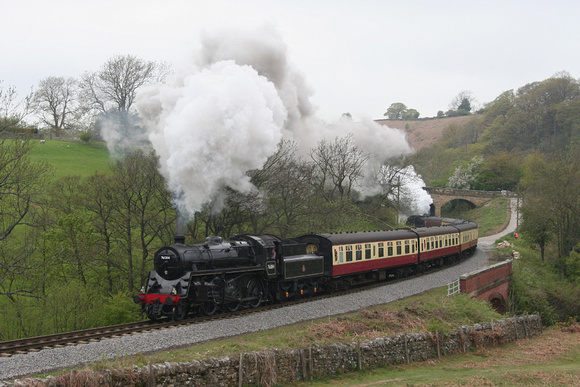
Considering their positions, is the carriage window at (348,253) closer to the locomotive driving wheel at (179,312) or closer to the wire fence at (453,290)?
the wire fence at (453,290)

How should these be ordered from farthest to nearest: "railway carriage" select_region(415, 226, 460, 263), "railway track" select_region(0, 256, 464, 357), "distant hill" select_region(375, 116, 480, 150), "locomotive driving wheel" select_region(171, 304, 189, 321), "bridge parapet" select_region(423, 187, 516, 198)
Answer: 1. "distant hill" select_region(375, 116, 480, 150)
2. "bridge parapet" select_region(423, 187, 516, 198)
3. "railway carriage" select_region(415, 226, 460, 263)
4. "locomotive driving wheel" select_region(171, 304, 189, 321)
5. "railway track" select_region(0, 256, 464, 357)

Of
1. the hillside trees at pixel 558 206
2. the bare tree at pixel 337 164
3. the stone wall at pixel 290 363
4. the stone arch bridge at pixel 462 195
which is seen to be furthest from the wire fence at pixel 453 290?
the stone arch bridge at pixel 462 195

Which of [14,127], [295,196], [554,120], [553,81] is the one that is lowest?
[295,196]

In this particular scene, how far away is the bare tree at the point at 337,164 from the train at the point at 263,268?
1485 centimetres

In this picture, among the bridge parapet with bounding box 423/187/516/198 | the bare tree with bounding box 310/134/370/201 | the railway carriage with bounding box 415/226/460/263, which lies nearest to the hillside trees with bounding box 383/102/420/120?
the bridge parapet with bounding box 423/187/516/198

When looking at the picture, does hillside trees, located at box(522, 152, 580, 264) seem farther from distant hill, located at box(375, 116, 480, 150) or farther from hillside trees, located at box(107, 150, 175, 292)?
distant hill, located at box(375, 116, 480, 150)

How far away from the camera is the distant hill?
A: 12388 cm

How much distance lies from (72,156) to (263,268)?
1440 inches

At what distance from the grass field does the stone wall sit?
1295 inches

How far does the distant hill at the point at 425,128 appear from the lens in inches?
4877

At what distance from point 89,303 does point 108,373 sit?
12.3m

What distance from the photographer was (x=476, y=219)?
56.9 metres

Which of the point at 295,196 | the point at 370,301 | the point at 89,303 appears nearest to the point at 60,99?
the point at 295,196

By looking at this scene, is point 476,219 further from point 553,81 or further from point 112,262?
point 112,262
